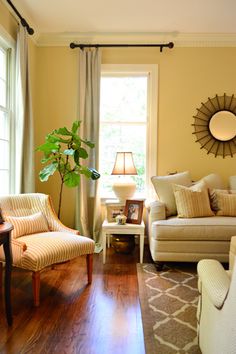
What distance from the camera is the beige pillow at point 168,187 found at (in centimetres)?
346

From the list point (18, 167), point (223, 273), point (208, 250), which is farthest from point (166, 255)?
point (18, 167)

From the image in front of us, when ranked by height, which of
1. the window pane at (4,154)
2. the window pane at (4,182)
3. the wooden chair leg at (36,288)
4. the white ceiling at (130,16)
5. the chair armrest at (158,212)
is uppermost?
the white ceiling at (130,16)

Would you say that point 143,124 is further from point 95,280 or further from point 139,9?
point 95,280

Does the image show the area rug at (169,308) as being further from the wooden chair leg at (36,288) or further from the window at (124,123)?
the window at (124,123)

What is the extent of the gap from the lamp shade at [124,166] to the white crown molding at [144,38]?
1607 millimetres

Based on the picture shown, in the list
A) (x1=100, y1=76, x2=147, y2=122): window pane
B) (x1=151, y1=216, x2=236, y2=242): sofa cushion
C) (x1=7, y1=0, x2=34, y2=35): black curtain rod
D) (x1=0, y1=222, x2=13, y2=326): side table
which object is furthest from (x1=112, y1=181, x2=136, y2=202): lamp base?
(x1=7, y1=0, x2=34, y2=35): black curtain rod

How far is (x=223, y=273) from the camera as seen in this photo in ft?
4.86

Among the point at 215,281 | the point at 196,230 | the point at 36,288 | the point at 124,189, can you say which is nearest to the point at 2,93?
the point at 124,189

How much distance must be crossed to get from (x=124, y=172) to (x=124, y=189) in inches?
8.5

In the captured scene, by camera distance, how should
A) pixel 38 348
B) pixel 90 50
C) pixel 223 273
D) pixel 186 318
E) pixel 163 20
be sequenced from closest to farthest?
pixel 223 273 < pixel 38 348 < pixel 186 318 < pixel 163 20 < pixel 90 50

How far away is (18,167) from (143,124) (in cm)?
181

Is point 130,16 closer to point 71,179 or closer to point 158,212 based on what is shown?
point 71,179

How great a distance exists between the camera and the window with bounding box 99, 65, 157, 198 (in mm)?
4145

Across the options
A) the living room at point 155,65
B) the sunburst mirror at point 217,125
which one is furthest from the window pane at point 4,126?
the sunburst mirror at point 217,125
